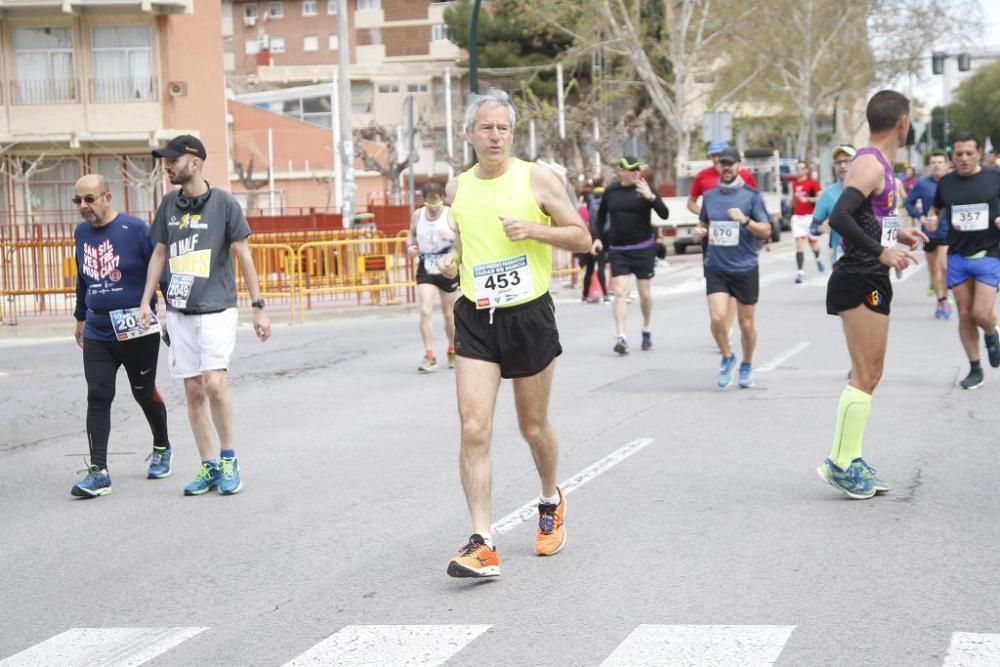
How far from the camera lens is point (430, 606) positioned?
6324mm

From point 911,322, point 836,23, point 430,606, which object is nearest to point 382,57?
point 836,23

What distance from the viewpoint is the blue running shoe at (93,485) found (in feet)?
30.8

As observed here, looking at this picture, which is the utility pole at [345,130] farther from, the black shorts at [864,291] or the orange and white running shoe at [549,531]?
the orange and white running shoe at [549,531]

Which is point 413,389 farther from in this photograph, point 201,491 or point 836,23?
point 836,23

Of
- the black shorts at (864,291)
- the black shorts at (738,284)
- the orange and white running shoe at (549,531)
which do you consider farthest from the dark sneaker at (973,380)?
the orange and white running shoe at (549,531)

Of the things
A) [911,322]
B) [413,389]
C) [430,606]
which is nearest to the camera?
[430,606]

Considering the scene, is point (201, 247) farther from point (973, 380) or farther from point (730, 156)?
point (973, 380)

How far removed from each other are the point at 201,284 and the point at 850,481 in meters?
3.72

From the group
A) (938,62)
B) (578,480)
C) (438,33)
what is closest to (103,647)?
(578,480)

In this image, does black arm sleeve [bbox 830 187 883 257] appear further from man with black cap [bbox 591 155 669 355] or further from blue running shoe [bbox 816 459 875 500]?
man with black cap [bbox 591 155 669 355]

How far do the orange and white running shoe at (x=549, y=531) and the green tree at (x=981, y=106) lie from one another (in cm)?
11416

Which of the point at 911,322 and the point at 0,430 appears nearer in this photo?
the point at 0,430

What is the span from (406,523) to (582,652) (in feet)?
8.74

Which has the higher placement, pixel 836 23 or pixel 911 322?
pixel 836 23
